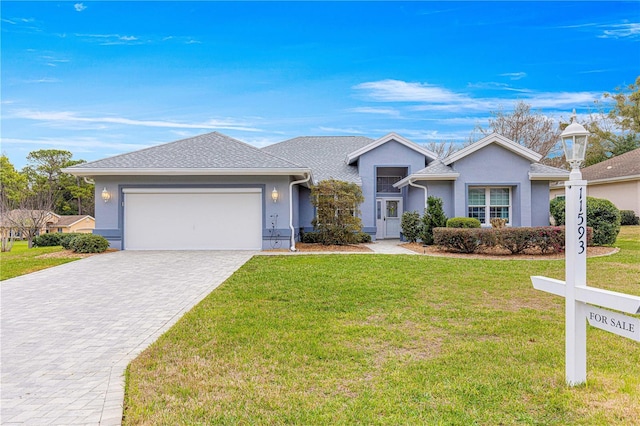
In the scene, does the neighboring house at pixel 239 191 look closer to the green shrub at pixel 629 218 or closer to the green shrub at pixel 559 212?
the green shrub at pixel 559 212

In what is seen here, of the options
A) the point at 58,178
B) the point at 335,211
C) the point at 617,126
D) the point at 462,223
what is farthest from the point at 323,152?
the point at 58,178

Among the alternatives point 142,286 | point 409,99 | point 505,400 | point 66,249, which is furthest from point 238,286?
point 409,99

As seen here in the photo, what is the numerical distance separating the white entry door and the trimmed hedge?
621 cm

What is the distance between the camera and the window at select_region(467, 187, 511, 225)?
1616 centimetres

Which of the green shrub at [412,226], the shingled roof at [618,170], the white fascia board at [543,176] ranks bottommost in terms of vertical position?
the green shrub at [412,226]

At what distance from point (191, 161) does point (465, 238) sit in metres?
10.0

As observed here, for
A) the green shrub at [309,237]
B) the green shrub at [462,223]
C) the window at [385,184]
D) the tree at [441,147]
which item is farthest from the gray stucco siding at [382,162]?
the tree at [441,147]

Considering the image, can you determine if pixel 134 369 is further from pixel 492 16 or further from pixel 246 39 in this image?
pixel 492 16

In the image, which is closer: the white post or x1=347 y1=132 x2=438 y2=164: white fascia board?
the white post

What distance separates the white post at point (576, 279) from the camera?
329cm

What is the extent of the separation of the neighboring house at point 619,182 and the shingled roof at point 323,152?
11507 mm

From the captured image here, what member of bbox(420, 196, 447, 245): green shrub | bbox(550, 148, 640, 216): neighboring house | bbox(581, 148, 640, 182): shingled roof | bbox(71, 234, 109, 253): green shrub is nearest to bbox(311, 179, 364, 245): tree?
bbox(420, 196, 447, 245): green shrub

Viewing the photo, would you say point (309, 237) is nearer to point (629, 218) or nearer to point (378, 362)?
point (378, 362)

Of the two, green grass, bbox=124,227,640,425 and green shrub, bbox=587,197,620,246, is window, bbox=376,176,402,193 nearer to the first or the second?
green shrub, bbox=587,197,620,246
